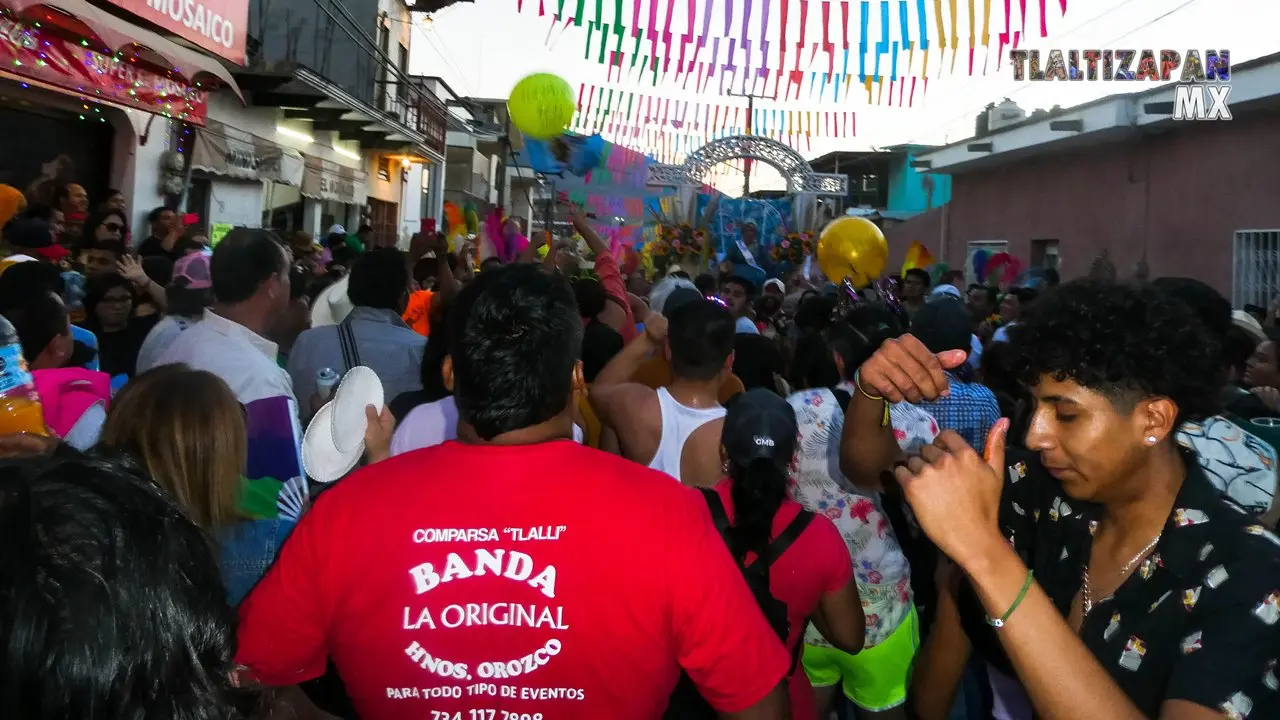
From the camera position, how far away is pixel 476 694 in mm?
1840

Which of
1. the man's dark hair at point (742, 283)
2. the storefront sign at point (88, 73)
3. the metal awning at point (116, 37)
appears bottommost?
the man's dark hair at point (742, 283)

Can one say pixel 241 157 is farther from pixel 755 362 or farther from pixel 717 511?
pixel 717 511

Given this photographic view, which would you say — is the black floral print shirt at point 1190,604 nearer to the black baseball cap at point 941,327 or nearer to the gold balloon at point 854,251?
the black baseball cap at point 941,327

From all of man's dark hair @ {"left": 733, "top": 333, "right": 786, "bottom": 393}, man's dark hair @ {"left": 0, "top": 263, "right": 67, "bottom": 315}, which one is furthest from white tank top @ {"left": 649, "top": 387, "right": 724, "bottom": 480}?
man's dark hair @ {"left": 0, "top": 263, "right": 67, "bottom": 315}

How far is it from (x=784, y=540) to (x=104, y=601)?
84.4 inches

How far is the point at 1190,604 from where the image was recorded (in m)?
1.78

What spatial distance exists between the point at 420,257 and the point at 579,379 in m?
6.29

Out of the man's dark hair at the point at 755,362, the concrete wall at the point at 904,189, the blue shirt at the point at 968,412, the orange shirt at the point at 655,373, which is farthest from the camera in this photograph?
the concrete wall at the point at 904,189

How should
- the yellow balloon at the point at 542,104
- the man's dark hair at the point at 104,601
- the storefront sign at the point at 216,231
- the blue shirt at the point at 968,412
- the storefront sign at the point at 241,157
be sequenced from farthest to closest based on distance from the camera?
the storefront sign at the point at 216,231
the storefront sign at the point at 241,157
the yellow balloon at the point at 542,104
the blue shirt at the point at 968,412
the man's dark hair at the point at 104,601

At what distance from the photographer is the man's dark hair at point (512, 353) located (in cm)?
193

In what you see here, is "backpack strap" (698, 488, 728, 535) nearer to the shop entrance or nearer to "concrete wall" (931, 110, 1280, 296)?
the shop entrance

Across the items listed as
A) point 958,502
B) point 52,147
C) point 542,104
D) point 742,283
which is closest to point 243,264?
point 958,502

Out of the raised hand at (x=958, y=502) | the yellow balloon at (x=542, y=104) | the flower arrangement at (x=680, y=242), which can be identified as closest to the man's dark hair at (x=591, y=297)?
the raised hand at (x=958, y=502)

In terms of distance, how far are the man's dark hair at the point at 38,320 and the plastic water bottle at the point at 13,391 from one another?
1.49 meters
